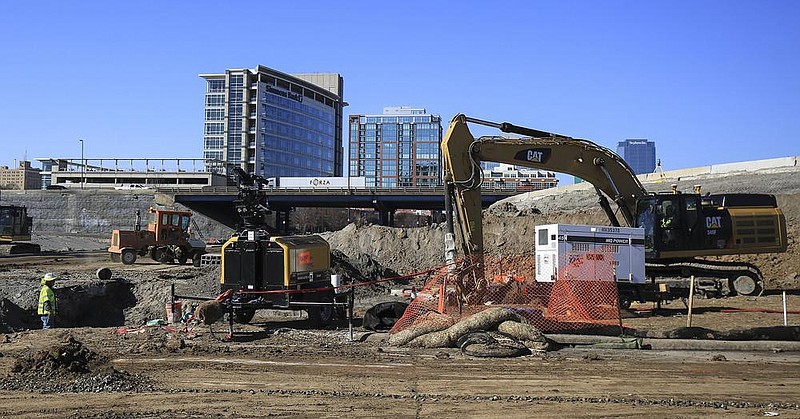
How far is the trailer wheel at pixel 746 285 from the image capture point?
21000mm

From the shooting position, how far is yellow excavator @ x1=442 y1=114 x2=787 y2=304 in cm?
1900

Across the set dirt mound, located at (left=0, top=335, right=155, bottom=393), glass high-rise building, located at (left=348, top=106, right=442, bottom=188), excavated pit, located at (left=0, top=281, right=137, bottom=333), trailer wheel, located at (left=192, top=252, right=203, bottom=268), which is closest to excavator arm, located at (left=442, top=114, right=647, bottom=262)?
dirt mound, located at (left=0, top=335, right=155, bottom=393)

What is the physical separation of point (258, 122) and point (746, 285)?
117 meters

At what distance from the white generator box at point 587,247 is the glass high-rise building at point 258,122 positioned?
4336 inches

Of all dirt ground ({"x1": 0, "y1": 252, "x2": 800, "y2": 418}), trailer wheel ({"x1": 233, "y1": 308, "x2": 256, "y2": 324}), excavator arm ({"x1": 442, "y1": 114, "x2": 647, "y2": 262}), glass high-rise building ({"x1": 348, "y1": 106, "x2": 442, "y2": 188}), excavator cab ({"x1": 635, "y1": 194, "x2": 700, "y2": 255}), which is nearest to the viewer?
dirt ground ({"x1": 0, "y1": 252, "x2": 800, "y2": 418})

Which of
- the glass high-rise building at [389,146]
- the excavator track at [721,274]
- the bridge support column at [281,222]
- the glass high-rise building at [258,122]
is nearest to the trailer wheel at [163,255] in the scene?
the excavator track at [721,274]

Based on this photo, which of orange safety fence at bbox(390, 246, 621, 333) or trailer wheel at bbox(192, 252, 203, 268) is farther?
trailer wheel at bbox(192, 252, 203, 268)

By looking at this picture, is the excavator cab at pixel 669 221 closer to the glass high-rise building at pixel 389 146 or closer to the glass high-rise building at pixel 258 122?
the glass high-rise building at pixel 258 122

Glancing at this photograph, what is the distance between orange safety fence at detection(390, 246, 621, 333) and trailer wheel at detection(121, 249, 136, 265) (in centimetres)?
2161

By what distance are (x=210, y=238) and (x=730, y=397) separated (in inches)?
2835

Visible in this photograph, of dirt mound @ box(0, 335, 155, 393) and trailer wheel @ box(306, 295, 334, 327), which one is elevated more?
trailer wheel @ box(306, 295, 334, 327)

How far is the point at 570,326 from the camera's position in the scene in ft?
46.8

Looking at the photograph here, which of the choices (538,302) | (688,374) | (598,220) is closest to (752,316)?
(538,302)

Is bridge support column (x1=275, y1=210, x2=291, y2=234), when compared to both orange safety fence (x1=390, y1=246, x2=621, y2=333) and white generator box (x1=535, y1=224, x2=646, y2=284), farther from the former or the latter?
white generator box (x1=535, y1=224, x2=646, y2=284)
